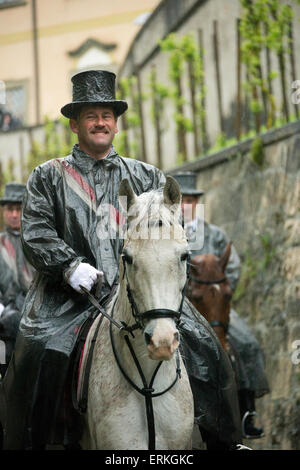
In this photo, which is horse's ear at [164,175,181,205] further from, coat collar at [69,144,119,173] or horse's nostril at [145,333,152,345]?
coat collar at [69,144,119,173]

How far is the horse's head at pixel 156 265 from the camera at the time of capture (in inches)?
189

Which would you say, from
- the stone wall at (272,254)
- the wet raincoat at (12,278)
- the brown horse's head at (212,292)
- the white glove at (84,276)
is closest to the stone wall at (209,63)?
the stone wall at (272,254)

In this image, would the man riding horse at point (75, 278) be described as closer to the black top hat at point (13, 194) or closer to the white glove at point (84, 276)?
the white glove at point (84, 276)

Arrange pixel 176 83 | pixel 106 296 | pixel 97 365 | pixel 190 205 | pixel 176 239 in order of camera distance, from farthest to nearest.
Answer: pixel 176 83, pixel 190 205, pixel 106 296, pixel 97 365, pixel 176 239

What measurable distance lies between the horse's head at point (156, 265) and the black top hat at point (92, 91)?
1323mm

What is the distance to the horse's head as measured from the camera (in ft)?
15.7

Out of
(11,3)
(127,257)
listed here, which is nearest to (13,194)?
(127,257)

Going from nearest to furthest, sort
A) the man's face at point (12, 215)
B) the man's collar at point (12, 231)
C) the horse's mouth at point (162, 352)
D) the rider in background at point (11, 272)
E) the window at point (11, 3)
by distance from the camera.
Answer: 1. the horse's mouth at point (162, 352)
2. the rider in background at point (11, 272)
3. the man's collar at point (12, 231)
4. the man's face at point (12, 215)
5. the window at point (11, 3)

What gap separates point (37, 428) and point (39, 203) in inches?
57.5

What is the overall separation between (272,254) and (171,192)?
7.27 metres

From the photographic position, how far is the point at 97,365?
5551 mm

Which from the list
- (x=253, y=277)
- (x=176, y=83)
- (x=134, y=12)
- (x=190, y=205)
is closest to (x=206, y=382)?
(x=190, y=205)

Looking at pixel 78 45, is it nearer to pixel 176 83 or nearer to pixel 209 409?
pixel 176 83

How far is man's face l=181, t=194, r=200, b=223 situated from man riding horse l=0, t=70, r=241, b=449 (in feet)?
15.1
